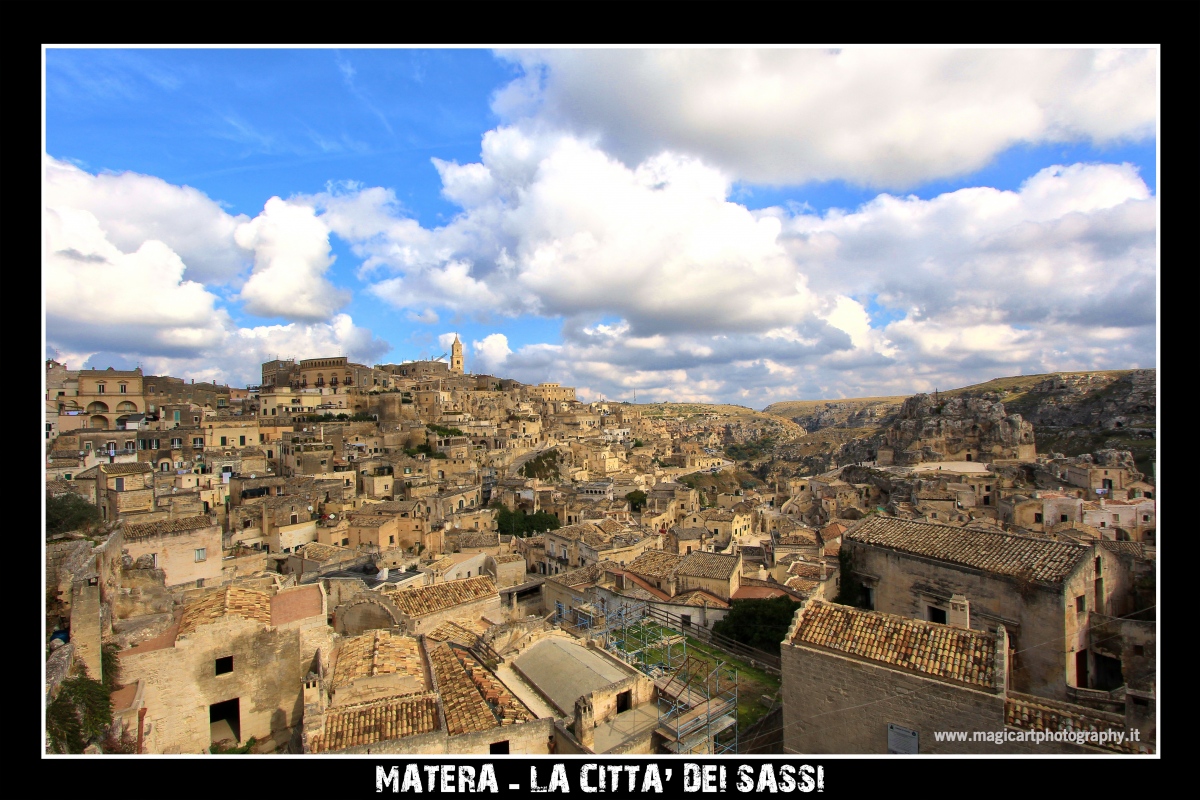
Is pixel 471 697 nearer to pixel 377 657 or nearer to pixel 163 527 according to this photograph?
pixel 377 657

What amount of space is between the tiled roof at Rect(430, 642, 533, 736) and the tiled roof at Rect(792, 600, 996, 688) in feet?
14.9

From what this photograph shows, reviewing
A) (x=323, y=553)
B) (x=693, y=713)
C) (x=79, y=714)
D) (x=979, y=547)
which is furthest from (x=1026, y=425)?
(x=79, y=714)

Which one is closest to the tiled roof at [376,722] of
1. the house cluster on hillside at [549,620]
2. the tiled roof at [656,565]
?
the house cluster on hillside at [549,620]

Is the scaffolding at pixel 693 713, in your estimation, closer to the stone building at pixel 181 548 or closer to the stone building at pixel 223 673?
the stone building at pixel 223 673

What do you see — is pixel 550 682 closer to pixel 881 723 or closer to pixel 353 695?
pixel 353 695

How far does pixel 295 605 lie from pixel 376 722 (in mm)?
4756

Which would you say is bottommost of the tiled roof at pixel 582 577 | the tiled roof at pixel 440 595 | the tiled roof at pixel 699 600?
the tiled roof at pixel 582 577

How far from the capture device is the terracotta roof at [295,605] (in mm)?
10562

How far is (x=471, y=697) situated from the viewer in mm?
8898

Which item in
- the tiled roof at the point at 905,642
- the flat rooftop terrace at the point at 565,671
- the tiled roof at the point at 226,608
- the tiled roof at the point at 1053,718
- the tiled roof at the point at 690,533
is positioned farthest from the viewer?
the tiled roof at the point at 690,533

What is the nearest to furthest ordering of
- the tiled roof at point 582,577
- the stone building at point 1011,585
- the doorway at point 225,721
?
1. the stone building at point 1011,585
2. the doorway at point 225,721
3. the tiled roof at point 582,577

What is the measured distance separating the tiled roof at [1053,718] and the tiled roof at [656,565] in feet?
45.6
